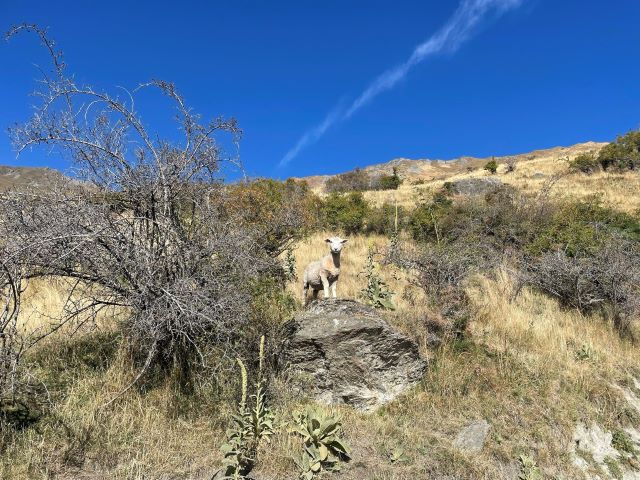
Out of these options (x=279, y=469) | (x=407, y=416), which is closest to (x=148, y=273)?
(x=279, y=469)

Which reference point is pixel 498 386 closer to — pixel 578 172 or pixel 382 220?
pixel 382 220

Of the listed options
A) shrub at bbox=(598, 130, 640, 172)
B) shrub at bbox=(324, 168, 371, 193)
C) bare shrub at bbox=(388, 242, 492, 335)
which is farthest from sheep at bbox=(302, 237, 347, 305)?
shrub at bbox=(324, 168, 371, 193)

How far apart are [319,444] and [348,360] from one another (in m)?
1.27

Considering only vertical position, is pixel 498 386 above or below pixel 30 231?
below

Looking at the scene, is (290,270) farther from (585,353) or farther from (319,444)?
(585,353)

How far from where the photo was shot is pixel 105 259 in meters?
4.28

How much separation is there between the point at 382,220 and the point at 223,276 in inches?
396

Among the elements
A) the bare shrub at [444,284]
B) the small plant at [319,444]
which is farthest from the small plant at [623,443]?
the small plant at [319,444]

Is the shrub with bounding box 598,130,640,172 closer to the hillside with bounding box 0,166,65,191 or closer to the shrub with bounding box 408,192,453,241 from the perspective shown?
the shrub with bounding box 408,192,453,241

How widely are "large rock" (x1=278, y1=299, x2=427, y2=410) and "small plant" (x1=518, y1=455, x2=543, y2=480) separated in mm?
1501

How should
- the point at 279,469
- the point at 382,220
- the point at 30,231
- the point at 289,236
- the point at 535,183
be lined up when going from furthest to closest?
the point at 535,183 < the point at 382,220 < the point at 289,236 < the point at 30,231 < the point at 279,469

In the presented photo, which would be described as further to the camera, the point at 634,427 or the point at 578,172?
the point at 578,172

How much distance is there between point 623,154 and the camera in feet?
89.6

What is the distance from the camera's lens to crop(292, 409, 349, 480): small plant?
375 centimetres
